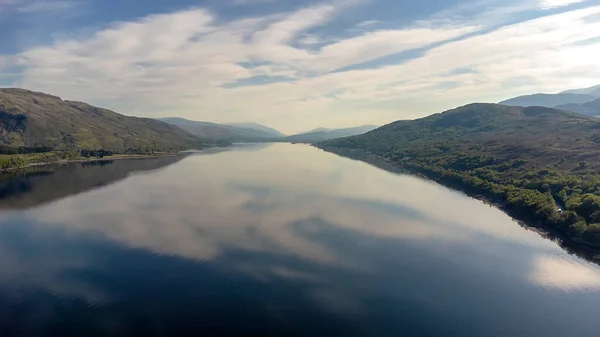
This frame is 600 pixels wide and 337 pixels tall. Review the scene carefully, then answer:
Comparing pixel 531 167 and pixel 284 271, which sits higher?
pixel 531 167

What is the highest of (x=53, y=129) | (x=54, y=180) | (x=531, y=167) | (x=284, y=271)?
(x=53, y=129)

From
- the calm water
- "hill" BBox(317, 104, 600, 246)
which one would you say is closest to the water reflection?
the calm water

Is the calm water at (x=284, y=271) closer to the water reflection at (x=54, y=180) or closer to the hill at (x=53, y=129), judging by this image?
the water reflection at (x=54, y=180)

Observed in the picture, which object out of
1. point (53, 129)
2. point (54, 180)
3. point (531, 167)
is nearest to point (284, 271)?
point (531, 167)

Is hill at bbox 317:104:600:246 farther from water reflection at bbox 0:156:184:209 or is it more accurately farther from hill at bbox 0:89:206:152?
hill at bbox 0:89:206:152

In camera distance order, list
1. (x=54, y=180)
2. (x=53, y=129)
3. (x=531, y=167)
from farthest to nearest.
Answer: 1. (x=53, y=129)
2. (x=54, y=180)
3. (x=531, y=167)

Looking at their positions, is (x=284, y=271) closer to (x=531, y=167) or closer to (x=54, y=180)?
(x=531, y=167)
